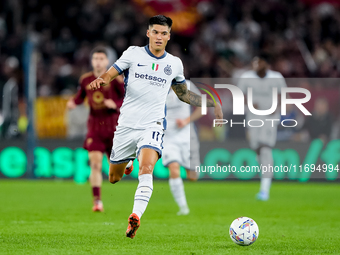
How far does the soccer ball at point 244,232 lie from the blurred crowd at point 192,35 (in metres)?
11.4

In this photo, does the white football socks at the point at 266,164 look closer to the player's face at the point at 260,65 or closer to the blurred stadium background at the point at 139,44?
the player's face at the point at 260,65

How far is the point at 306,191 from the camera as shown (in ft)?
47.9

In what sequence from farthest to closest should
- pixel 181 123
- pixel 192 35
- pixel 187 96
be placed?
pixel 192 35 < pixel 181 123 < pixel 187 96

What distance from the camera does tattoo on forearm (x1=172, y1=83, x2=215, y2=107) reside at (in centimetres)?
746

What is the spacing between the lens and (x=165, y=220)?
8.95m

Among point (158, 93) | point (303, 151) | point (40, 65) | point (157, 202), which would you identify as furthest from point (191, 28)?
point (158, 93)

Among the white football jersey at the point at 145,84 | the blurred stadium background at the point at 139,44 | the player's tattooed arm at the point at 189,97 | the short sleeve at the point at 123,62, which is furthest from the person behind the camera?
the blurred stadium background at the point at 139,44

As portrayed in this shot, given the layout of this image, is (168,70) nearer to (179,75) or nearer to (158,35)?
(179,75)

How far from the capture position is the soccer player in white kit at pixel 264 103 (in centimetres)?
1239

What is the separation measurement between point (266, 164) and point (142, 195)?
6.35 m

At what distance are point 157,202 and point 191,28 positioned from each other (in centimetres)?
917

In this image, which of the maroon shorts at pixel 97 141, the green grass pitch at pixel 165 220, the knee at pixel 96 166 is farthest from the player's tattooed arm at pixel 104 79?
the knee at pixel 96 166

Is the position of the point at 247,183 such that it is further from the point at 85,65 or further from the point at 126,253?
the point at 126,253

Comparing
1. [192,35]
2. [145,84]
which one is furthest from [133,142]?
[192,35]
